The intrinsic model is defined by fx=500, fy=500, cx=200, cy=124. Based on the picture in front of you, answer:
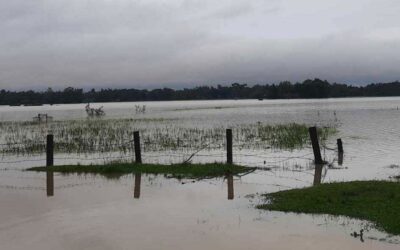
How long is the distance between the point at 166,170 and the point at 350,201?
29.8ft

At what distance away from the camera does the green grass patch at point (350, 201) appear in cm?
1134

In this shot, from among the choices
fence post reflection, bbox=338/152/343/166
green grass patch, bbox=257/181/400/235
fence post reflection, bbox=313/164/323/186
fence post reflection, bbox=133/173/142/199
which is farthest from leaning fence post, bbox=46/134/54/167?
fence post reflection, bbox=338/152/343/166

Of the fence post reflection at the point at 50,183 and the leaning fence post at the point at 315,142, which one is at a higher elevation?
the leaning fence post at the point at 315,142

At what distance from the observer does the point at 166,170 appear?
66.8 ft

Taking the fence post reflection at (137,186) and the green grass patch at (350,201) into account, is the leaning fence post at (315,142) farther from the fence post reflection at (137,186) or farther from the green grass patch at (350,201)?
the fence post reflection at (137,186)

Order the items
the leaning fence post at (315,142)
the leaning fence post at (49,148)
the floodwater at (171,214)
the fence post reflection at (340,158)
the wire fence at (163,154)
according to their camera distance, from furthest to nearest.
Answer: the wire fence at (163,154) < the fence post reflection at (340,158) < the leaning fence post at (49,148) < the leaning fence post at (315,142) < the floodwater at (171,214)

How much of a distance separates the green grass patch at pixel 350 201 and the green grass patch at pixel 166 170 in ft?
15.7

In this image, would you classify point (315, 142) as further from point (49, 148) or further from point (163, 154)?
point (49, 148)

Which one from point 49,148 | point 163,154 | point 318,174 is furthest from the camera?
point 163,154

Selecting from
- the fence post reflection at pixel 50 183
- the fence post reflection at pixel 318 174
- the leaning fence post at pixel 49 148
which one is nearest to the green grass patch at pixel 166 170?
the leaning fence post at pixel 49 148

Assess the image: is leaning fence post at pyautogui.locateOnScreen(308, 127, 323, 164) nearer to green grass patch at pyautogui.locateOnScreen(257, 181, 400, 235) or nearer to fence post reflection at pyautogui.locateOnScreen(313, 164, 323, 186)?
fence post reflection at pyautogui.locateOnScreen(313, 164, 323, 186)

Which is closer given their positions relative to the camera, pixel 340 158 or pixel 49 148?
pixel 49 148

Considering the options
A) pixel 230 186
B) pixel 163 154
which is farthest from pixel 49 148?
pixel 230 186

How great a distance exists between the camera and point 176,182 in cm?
1797
